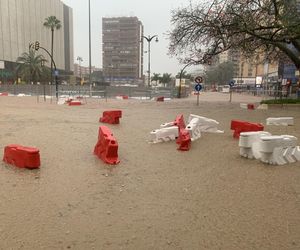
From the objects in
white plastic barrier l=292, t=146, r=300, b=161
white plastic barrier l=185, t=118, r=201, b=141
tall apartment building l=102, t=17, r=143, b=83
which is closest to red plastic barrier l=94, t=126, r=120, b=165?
white plastic barrier l=185, t=118, r=201, b=141

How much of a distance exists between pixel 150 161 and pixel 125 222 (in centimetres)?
321

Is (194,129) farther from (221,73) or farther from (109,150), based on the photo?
(221,73)

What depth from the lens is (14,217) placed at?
4.26m

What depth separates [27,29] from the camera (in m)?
114

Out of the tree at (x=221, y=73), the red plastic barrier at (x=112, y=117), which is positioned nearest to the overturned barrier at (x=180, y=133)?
the red plastic barrier at (x=112, y=117)

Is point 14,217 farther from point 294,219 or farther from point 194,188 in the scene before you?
point 294,219

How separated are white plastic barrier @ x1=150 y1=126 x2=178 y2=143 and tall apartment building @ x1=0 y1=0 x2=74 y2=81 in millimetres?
85628

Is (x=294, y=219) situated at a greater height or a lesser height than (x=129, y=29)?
lesser

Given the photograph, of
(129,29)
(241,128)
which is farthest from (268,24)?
(129,29)

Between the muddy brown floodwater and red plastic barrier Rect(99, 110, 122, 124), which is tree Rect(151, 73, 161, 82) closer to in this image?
red plastic barrier Rect(99, 110, 122, 124)

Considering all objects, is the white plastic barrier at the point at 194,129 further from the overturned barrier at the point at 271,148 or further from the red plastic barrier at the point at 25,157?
the red plastic barrier at the point at 25,157

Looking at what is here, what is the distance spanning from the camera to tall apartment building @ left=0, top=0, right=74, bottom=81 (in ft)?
331

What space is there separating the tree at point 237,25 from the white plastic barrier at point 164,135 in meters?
11.4

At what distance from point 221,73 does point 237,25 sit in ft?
374
